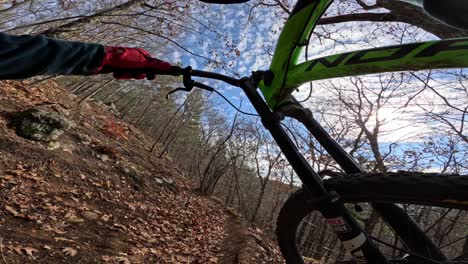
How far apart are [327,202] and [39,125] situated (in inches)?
361

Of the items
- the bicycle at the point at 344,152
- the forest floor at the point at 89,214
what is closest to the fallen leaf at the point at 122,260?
the forest floor at the point at 89,214

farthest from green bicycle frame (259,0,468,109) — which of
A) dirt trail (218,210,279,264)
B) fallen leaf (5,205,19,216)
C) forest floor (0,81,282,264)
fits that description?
fallen leaf (5,205,19,216)

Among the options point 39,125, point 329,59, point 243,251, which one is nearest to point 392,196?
point 329,59

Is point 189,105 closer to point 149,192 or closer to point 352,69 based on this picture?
point 149,192

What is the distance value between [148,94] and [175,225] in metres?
30.6

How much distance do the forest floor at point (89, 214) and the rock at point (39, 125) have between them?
0.21 meters

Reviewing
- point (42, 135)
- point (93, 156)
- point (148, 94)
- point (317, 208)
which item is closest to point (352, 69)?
point (317, 208)

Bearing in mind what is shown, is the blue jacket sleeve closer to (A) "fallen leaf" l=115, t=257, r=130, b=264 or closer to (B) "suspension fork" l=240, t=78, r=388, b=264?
(B) "suspension fork" l=240, t=78, r=388, b=264

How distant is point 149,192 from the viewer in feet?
32.6

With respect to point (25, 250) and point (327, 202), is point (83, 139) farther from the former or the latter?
point (327, 202)

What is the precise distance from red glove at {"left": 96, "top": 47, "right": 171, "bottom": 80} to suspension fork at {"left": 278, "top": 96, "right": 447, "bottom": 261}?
53cm

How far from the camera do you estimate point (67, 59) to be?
1.04 meters

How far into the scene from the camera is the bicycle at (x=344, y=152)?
37.6 inches

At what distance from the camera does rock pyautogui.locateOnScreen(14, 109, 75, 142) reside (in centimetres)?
808
